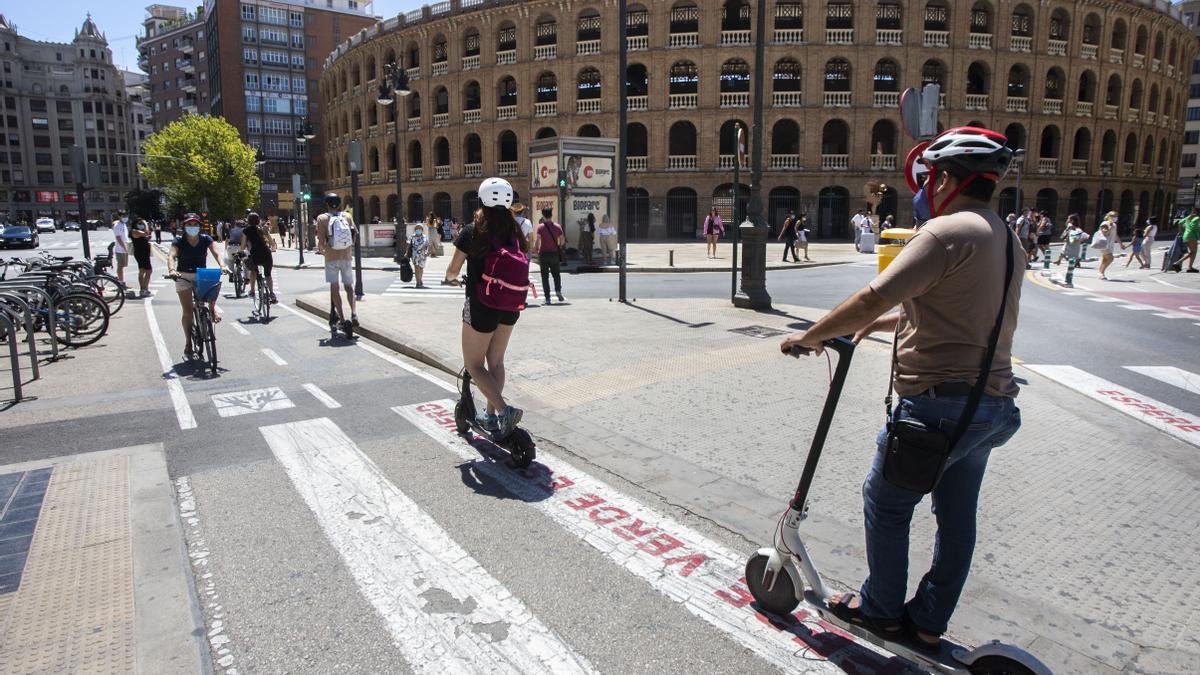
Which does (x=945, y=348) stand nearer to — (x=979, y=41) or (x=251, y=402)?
(x=251, y=402)

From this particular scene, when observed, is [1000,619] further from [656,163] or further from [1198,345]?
[656,163]

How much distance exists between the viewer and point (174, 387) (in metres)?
7.43

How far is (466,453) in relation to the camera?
5.29m

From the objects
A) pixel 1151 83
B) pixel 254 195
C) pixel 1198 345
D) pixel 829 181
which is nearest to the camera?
pixel 1198 345

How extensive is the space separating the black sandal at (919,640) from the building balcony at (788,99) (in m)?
40.5

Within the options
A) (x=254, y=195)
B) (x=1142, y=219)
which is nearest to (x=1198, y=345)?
(x=1142, y=219)

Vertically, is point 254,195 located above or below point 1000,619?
above

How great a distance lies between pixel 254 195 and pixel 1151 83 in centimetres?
6872

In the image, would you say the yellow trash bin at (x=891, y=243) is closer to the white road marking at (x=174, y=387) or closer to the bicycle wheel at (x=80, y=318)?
the white road marking at (x=174, y=387)

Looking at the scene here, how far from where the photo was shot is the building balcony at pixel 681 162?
40.7 metres

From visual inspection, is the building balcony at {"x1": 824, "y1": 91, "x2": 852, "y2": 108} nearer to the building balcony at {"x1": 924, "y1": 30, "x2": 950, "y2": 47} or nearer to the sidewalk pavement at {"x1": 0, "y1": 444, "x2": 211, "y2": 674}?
the building balcony at {"x1": 924, "y1": 30, "x2": 950, "y2": 47}

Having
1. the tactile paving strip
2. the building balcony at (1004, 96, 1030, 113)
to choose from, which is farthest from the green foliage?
the tactile paving strip

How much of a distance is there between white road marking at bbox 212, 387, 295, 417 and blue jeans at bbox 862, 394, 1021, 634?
18.3ft

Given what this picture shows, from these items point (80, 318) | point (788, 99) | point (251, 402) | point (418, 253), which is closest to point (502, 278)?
point (251, 402)
